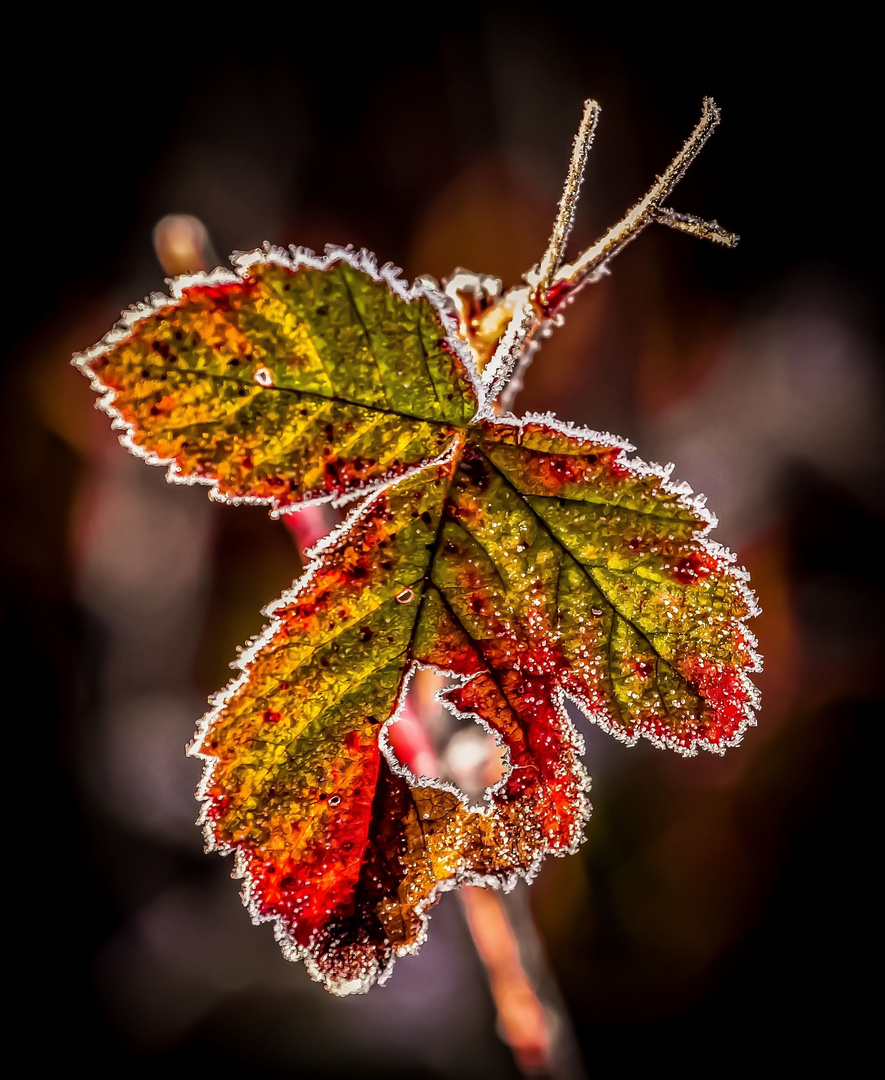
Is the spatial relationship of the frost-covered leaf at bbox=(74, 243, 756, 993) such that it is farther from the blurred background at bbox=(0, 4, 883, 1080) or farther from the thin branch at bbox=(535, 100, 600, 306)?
the blurred background at bbox=(0, 4, 883, 1080)

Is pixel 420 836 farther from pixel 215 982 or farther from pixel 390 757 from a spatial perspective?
pixel 215 982

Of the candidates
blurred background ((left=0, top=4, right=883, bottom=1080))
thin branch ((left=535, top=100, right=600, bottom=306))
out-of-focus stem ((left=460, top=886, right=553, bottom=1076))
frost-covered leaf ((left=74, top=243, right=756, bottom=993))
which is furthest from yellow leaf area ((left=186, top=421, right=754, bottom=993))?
blurred background ((left=0, top=4, right=883, bottom=1080))

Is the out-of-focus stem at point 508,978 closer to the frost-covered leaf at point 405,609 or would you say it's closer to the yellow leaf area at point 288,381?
the frost-covered leaf at point 405,609

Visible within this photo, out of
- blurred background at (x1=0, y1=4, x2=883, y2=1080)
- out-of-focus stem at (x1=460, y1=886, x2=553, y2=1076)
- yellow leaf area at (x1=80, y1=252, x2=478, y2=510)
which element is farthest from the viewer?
blurred background at (x1=0, y1=4, x2=883, y2=1080)

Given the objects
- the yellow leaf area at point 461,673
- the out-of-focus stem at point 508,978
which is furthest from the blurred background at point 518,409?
the yellow leaf area at point 461,673

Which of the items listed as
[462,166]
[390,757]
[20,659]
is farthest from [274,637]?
[462,166]

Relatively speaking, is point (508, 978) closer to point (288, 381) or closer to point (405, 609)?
point (405, 609)

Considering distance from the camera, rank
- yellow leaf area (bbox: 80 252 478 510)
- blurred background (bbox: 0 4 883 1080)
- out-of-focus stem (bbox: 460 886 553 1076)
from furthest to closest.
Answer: blurred background (bbox: 0 4 883 1080) < out-of-focus stem (bbox: 460 886 553 1076) < yellow leaf area (bbox: 80 252 478 510)
